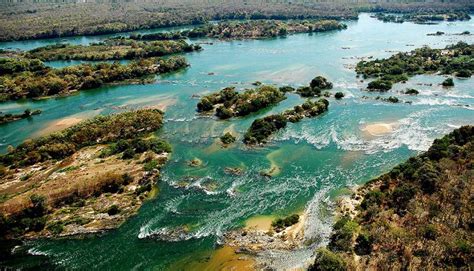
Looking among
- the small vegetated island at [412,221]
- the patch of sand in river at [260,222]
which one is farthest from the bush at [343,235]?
the patch of sand in river at [260,222]

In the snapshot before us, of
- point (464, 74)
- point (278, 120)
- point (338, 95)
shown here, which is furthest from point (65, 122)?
point (464, 74)

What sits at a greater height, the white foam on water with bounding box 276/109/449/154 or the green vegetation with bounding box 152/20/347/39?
the green vegetation with bounding box 152/20/347/39

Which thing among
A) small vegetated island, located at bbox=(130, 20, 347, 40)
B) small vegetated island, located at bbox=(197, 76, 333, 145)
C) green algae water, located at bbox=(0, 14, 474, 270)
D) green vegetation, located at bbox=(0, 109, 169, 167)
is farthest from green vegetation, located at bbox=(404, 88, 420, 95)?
small vegetated island, located at bbox=(130, 20, 347, 40)

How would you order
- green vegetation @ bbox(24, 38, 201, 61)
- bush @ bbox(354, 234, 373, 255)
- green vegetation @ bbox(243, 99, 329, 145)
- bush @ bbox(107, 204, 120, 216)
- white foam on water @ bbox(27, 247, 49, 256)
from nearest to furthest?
bush @ bbox(354, 234, 373, 255) < white foam on water @ bbox(27, 247, 49, 256) < bush @ bbox(107, 204, 120, 216) < green vegetation @ bbox(243, 99, 329, 145) < green vegetation @ bbox(24, 38, 201, 61)

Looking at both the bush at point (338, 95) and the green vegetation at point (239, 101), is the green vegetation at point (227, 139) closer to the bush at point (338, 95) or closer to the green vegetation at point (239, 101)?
the green vegetation at point (239, 101)

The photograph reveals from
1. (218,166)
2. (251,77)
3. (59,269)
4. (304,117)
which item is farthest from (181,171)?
(251,77)

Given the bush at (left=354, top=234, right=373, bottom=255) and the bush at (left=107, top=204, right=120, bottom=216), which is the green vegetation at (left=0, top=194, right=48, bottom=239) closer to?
the bush at (left=107, top=204, right=120, bottom=216)
